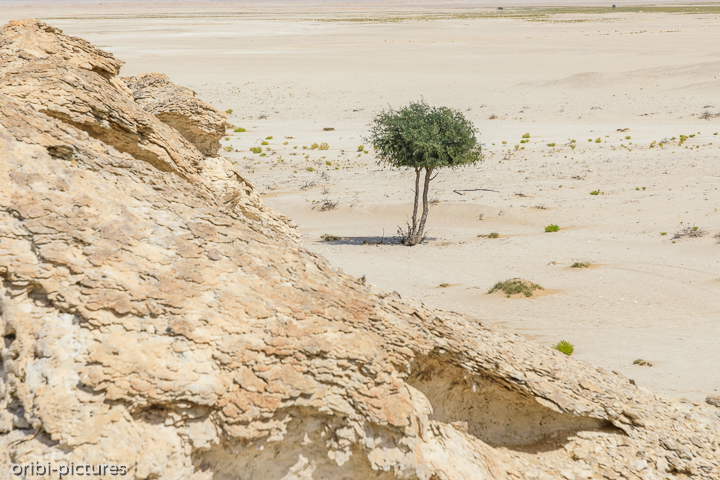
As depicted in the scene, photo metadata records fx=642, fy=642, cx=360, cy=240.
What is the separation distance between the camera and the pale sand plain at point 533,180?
1609 cm

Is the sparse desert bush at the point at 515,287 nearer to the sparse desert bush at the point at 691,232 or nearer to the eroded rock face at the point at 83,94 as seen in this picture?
the sparse desert bush at the point at 691,232

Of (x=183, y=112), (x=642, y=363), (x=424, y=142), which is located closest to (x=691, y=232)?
(x=424, y=142)

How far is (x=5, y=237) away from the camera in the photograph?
13.4 feet

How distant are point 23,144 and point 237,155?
34420mm

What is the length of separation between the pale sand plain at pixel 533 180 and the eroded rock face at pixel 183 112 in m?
8.38

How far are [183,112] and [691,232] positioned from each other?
19.7 m

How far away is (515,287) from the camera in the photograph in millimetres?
17469

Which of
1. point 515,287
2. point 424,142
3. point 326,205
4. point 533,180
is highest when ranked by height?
point 424,142

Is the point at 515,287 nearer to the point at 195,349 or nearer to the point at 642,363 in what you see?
the point at 642,363

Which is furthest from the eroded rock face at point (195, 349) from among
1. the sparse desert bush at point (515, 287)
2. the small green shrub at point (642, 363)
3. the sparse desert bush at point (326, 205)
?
the sparse desert bush at point (326, 205)

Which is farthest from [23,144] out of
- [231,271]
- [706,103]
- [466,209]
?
[706,103]

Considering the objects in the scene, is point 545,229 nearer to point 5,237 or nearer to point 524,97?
point 5,237

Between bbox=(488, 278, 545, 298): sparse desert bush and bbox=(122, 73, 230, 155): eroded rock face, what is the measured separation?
10146 millimetres

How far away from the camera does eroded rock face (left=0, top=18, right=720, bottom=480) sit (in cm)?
388
